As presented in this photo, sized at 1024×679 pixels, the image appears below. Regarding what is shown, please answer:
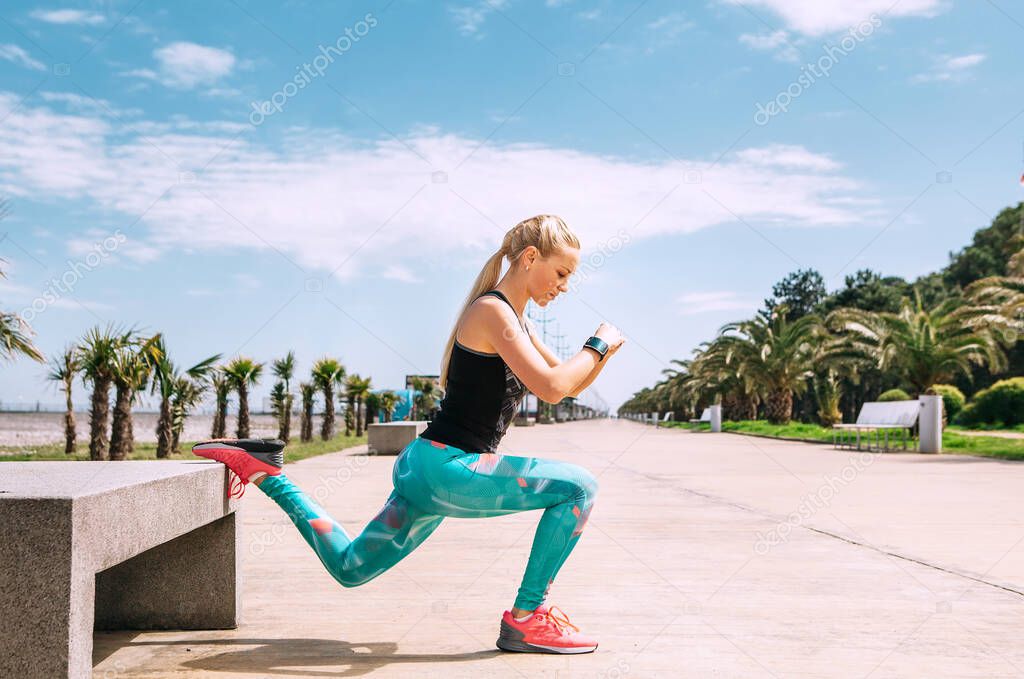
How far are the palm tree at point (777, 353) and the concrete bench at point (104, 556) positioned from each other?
37091 millimetres

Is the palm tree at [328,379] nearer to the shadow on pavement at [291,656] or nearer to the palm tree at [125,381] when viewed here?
the palm tree at [125,381]

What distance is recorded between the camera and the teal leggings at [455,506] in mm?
3141

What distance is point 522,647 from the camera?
132 inches

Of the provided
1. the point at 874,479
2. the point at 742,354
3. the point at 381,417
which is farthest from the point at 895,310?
the point at 874,479

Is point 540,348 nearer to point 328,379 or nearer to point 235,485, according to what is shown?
point 235,485

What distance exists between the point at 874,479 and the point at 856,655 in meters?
10.1

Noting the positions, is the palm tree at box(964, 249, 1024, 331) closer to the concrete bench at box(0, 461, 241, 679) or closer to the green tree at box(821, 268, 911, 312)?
the concrete bench at box(0, 461, 241, 679)

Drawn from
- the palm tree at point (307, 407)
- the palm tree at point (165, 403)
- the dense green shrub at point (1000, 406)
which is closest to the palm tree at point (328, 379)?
the palm tree at point (307, 407)

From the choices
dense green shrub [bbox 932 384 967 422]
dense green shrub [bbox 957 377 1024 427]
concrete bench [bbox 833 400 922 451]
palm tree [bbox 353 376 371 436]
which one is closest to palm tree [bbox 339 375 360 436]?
palm tree [bbox 353 376 371 436]

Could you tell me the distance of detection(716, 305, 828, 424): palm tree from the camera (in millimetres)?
39500

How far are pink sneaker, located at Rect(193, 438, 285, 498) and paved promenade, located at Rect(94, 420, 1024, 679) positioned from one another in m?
0.67

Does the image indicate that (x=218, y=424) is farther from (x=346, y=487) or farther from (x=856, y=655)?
(x=856, y=655)

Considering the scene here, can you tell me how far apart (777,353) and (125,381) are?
97.2 feet

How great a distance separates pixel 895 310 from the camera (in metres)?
59.8
